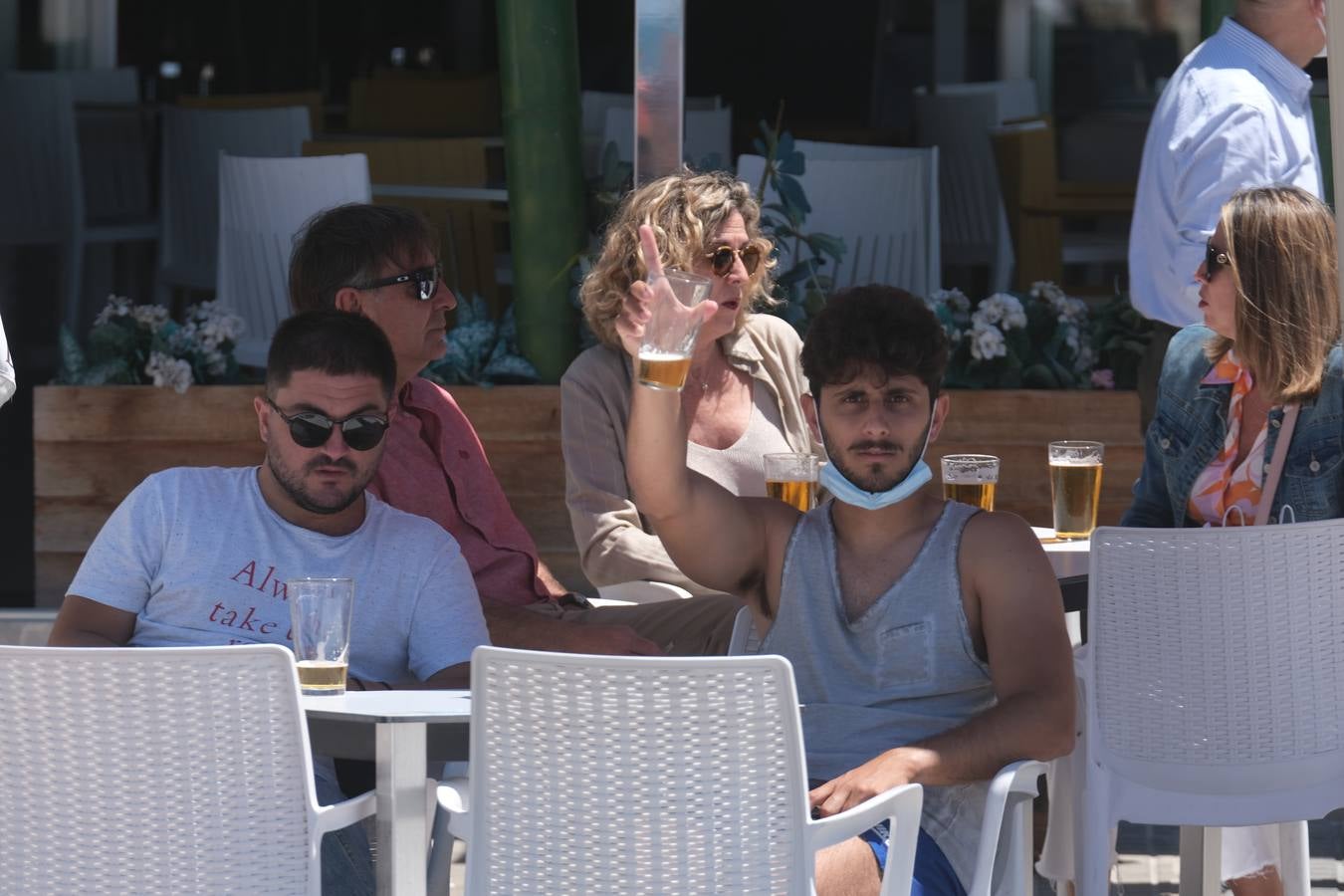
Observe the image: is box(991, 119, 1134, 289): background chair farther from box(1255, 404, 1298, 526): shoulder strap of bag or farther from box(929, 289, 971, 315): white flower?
box(1255, 404, 1298, 526): shoulder strap of bag

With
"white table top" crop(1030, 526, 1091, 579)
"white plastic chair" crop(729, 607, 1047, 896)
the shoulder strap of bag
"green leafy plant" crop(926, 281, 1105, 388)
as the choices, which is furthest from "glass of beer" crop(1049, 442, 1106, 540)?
"green leafy plant" crop(926, 281, 1105, 388)

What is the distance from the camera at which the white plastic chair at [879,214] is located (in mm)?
6059

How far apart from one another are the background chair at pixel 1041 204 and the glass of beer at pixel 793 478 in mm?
4331

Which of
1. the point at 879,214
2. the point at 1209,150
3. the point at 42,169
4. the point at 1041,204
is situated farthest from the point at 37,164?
the point at 1209,150

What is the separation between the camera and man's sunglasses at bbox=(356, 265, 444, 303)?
3.28 meters

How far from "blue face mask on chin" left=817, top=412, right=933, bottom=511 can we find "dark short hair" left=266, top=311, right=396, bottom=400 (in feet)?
2.25

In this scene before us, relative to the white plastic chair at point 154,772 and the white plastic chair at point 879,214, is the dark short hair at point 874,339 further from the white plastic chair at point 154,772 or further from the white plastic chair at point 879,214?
the white plastic chair at point 879,214

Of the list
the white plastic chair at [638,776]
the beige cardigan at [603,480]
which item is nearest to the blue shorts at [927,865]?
the white plastic chair at [638,776]

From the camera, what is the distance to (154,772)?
2170mm

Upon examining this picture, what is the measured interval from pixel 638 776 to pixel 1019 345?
3.54 metres

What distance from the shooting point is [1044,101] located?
10.8m

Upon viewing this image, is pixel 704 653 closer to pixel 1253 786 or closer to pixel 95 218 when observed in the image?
pixel 1253 786

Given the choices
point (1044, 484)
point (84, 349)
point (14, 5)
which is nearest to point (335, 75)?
point (14, 5)

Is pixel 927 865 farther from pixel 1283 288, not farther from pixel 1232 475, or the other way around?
pixel 1283 288
